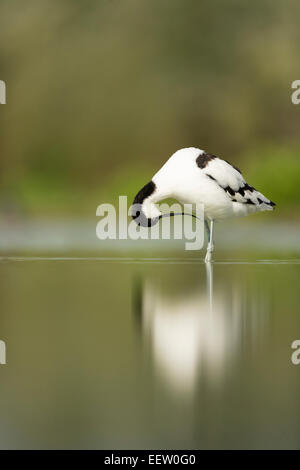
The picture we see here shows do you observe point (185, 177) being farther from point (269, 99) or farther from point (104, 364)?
point (269, 99)

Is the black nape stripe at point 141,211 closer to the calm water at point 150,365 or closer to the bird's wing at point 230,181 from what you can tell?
the bird's wing at point 230,181

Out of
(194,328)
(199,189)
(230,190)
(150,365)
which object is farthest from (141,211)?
(150,365)

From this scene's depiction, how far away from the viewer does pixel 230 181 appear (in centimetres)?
376

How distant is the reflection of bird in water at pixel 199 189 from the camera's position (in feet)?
12.1

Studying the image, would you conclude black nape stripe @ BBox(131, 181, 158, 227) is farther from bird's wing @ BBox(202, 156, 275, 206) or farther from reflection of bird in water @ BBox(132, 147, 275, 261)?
bird's wing @ BBox(202, 156, 275, 206)

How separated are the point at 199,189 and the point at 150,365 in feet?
7.14

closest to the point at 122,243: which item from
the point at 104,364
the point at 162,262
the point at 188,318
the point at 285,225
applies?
the point at 162,262

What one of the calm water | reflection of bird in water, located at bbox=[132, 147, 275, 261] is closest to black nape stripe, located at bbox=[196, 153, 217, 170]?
reflection of bird in water, located at bbox=[132, 147, 275, 261]

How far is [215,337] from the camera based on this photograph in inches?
72.7

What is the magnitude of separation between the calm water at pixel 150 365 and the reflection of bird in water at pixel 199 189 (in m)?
0.89

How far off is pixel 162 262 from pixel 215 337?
1.88 metres

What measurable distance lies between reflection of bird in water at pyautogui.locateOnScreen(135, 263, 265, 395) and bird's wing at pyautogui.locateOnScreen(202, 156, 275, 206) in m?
1.08

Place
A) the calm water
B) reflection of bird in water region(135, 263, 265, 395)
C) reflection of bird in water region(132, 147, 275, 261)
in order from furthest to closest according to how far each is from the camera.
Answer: reflection of bird in water region(132, 147, 275, 261), reflection of bird in water region(135, 263, 265, 395), the calm water

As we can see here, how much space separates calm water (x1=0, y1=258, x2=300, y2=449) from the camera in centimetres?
121
